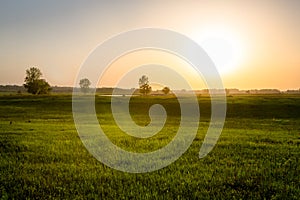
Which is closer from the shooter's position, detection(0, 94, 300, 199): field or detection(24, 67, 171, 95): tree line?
detection(0, 94, 300, 199): field

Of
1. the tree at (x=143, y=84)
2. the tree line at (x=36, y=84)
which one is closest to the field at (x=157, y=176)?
the tree at (x=143, y=84)

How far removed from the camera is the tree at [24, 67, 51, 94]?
149 m

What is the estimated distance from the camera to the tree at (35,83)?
488 ft

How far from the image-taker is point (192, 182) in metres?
10.1

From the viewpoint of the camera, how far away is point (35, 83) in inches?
5861

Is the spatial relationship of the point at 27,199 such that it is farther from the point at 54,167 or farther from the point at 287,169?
the point at 287,169

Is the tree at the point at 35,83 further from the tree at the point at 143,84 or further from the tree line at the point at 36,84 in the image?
the tree at the point at 143,84

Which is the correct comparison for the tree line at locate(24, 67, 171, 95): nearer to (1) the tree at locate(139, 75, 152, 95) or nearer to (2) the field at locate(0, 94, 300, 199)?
(1) the tree at locate(139, 75, 152, 95)

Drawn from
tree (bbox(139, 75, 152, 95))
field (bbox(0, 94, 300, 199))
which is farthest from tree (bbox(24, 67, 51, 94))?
field (bbox(0, 94, 300, 199))

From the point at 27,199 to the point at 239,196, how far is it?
5592 millimetres

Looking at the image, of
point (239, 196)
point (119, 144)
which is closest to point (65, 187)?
point (239, 196)

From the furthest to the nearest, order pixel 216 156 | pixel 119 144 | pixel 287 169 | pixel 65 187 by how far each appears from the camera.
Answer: pixel 119 144, pixel 216 156, pixel 287 169, pixel 65 187

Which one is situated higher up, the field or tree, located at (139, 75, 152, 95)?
tree, located at (139, 75, 152, 95)

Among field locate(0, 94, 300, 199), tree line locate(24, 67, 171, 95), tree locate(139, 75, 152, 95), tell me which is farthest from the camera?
tree line locate(24, 67, 171, 95)
